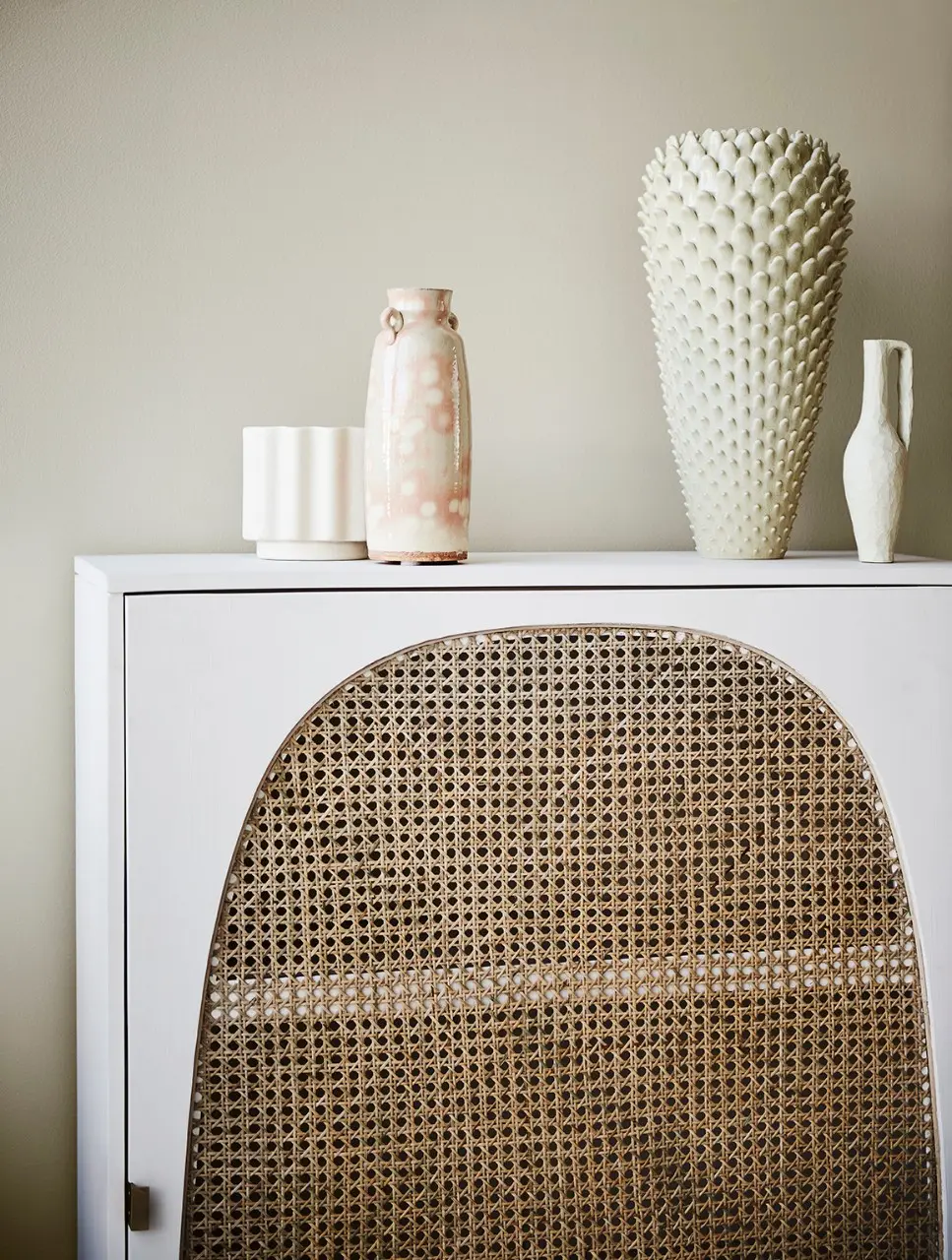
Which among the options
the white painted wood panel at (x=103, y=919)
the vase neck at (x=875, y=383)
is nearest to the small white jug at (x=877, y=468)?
the vase neck at (x=875, y=383)

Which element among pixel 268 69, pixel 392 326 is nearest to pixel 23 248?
pixel 268 69

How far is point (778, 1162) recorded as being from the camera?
1.00 metres

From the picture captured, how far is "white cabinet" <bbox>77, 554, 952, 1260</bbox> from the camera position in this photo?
0.92 meters

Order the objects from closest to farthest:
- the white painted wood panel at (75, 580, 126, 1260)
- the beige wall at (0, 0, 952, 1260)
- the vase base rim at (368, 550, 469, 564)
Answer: the white painted wood panel at (75, 580, 126, 1260) < the vase base rim at (368, 550, 469, 564) < the beige wall at (0, 0, 952, 1260)

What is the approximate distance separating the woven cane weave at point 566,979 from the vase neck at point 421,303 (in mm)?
271

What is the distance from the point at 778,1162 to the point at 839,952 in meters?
0.17

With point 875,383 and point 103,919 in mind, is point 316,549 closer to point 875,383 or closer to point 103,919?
point 103,919

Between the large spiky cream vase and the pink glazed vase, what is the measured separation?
22 centimetres

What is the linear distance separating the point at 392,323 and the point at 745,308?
1.01 ft

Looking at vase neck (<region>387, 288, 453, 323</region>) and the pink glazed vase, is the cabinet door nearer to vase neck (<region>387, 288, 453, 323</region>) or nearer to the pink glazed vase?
the pink glazed vase

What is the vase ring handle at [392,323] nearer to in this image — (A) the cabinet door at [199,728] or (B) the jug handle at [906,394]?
(A) the cabinet door at [199,728]

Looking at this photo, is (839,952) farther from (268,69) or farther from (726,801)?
(268,69)

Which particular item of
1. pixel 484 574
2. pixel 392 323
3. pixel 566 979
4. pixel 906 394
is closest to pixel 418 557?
pixel 484 574

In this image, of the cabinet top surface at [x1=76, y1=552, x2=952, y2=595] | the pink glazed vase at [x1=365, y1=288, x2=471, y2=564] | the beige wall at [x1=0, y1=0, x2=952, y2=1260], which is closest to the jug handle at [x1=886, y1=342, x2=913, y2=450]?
the cabinet top surface at [x1=76, y1=552, x2=952, y2=595]
